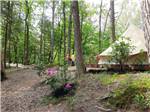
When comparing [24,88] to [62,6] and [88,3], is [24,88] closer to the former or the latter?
[62,6]

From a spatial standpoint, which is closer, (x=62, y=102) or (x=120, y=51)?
(x=62, y=102)

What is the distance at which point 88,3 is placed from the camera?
2761 cm

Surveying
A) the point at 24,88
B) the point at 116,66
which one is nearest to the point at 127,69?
the point at 116,66

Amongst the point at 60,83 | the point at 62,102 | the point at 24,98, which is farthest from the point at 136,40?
the point at 24,98

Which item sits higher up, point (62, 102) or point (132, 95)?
point (132, 95)

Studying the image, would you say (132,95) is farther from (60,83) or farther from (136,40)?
(136,40)

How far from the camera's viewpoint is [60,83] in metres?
6.89

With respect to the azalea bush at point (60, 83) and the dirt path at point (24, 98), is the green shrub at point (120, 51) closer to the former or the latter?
the azalea bush at point (60, 83)

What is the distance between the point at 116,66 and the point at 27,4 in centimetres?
1592

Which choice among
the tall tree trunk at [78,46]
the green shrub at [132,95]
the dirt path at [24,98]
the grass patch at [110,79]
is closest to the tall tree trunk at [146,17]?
the green shrub at [132,95]

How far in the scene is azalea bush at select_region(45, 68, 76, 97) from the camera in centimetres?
662

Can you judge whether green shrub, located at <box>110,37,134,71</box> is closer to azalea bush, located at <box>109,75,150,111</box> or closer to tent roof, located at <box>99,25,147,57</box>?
tent roof, located at <box>99,25,147,57</box>

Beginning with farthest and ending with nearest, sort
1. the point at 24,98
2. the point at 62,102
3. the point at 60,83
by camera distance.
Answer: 1. the point at 24,98
2. the point at 60,83
3. the point at 62,102

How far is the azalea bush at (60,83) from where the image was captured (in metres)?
6.62
